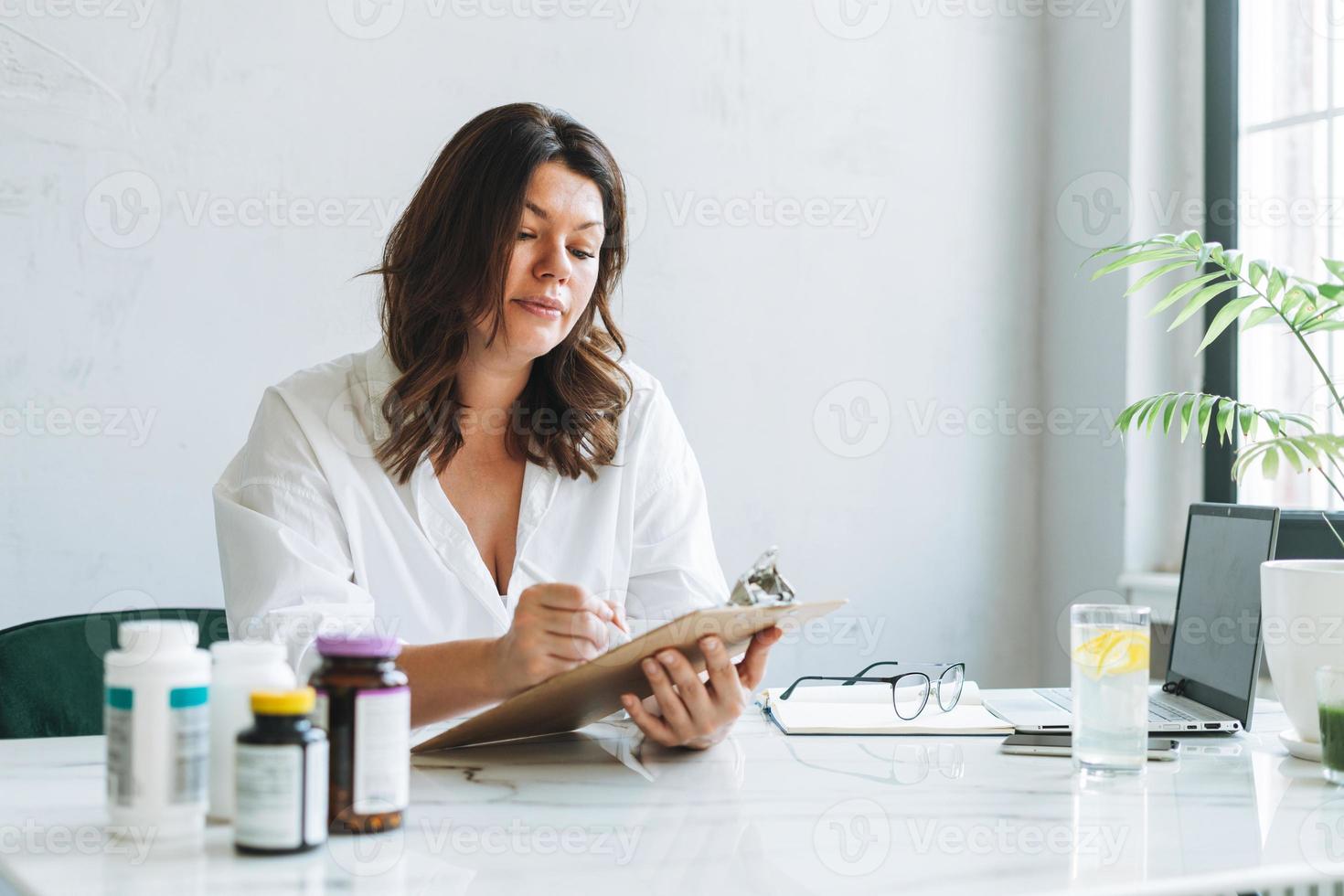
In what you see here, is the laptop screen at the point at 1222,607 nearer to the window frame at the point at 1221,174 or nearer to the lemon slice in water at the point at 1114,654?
the lemon slice in water at the point at 1114,654

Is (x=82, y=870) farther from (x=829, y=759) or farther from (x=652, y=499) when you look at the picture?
(x=652, y=499)

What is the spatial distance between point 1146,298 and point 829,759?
1.79 metres

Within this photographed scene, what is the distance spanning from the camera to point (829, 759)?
48.8 inches

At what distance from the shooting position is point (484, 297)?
1.60 m

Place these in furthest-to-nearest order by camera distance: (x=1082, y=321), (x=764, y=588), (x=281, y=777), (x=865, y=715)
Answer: (x=1082, y=321) < (x=865, y=715) < (x=764, y=588) < (x=281, y=777)

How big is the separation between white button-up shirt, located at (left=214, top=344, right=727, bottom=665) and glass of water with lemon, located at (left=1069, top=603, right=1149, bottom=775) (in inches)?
22.7

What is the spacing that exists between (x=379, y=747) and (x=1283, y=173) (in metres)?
2.35

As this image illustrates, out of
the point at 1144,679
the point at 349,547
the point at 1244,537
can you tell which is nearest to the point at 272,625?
the point at 349,547

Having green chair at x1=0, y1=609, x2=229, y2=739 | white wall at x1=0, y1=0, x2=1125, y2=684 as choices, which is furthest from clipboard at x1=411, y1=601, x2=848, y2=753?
white wall at x1=0, y1=0, x2=1125, y2=684

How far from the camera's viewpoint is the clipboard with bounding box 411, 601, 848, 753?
3.56ft

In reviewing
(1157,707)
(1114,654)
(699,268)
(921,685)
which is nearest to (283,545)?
(921,685)

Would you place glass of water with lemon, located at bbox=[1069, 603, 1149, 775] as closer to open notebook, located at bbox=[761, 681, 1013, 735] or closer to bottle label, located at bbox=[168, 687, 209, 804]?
open notebook, located at bbox=[761, 681, 1013, 735]

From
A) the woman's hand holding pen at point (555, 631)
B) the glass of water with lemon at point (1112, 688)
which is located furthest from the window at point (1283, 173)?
the woman's hand holding pen at point (555, 631)

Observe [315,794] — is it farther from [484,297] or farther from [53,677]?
[53,677]
